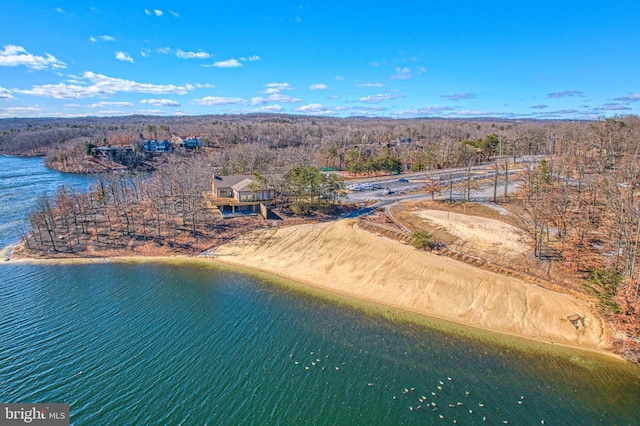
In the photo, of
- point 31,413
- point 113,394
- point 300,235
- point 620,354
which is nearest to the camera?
point 31,413

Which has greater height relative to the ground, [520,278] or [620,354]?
[520,278]

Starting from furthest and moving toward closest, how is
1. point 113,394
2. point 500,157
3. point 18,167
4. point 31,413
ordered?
point 18,167 < point 500,157 < point 113,394 < point 31,413

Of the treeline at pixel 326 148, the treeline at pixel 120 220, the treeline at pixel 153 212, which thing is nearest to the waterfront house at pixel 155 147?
the treeline at pixel 326 148

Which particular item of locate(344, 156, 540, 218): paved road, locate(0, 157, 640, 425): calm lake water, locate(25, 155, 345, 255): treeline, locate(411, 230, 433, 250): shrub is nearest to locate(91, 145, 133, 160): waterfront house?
locate(25, 155, 345, 255): treeline

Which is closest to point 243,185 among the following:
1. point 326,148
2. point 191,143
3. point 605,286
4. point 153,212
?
point 153,212

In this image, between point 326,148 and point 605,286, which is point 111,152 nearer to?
point 326,148

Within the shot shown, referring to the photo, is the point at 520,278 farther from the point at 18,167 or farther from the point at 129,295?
the point at 18,167

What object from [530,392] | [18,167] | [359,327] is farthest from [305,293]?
[18,167]
